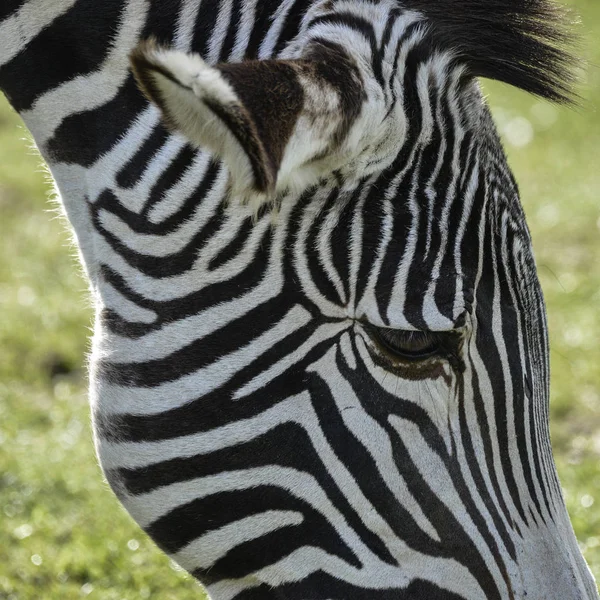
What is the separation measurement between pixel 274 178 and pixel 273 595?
1101 millimetres

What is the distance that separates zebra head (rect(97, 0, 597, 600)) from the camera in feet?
Answer: 6.59

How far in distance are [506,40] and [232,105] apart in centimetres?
92

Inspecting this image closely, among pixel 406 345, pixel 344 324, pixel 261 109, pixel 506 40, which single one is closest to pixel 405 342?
pixel 406 345

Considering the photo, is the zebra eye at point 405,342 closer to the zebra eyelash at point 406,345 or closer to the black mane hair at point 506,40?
the zebra eyelash at point 406,345

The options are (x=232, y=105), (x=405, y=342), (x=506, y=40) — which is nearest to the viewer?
(x=232, y=105)

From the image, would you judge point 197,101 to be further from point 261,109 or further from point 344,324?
point 344,324

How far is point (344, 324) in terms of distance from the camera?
6.64ft

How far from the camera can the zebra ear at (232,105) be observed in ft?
5.11

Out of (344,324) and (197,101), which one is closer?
(197,101)

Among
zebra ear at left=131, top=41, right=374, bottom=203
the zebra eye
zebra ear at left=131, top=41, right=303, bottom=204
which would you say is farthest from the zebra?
zebra ear at left=131, top=41, right=303, bottom=204

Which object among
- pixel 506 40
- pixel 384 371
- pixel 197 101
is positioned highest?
pixel 506 40

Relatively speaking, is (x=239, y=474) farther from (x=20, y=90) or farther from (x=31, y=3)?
(x=31, y=3)

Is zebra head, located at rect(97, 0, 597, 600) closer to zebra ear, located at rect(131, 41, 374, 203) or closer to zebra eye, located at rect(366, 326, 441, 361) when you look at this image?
zebra eye, located at rect(366, 326, 441, 361)

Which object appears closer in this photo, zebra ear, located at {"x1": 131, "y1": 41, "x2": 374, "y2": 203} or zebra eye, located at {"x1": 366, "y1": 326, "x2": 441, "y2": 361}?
zebra ear, located at {"x1": 131, "y1": 41, "x2": 374, "y2": 203}
